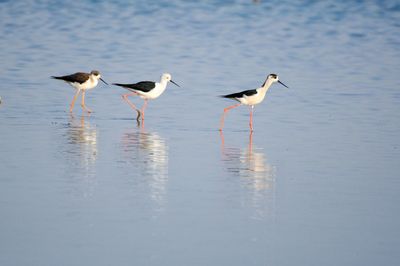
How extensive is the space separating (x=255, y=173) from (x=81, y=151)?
1.90 m

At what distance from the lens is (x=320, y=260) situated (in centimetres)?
640

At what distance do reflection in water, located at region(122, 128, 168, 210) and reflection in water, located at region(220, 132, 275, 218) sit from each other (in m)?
0.65

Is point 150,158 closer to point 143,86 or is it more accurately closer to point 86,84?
point 143,86

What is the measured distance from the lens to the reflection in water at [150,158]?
805 centimetres

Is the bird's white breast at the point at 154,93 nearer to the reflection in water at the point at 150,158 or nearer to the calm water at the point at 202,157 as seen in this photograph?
the calm water at the point at 202,157

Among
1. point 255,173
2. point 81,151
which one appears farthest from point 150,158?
point 255,173

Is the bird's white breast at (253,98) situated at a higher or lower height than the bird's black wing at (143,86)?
lower

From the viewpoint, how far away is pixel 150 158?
31.0 ft

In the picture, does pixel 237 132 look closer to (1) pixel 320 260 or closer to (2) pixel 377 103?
(2) pixel 377 103

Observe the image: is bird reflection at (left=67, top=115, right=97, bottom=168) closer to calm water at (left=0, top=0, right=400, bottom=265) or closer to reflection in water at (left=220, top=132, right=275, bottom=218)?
calm water at (left=0, top=0, right=400, bottom=265)

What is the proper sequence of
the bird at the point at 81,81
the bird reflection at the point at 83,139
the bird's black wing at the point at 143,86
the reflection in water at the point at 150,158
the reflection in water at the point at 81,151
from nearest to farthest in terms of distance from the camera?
the reflection in water at the point at 150,158 → the reflection in water at the point at 81,151 → the bird reflection at the point at 83,139 → the bird's black wing at the point at 143,86 → the bird at the point at 81,81

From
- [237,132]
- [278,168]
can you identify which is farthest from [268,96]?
[278,168]

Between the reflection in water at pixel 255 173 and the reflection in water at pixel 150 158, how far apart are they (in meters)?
0.65

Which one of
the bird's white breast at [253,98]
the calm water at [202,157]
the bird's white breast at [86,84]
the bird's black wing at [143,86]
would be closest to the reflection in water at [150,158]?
the calm water at [202,157]
